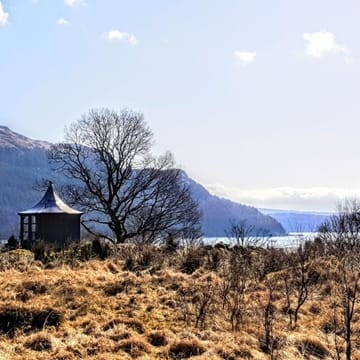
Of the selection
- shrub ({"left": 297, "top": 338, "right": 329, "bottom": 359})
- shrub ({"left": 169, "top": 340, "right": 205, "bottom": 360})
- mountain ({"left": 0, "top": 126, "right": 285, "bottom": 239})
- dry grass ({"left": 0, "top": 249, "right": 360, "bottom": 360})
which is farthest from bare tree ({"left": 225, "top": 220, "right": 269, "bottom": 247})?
mountain ({"left": 0, "top": 126, "right": 285, "bottom": 239})

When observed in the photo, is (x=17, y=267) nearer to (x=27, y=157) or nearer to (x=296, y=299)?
(x=296, y=299)

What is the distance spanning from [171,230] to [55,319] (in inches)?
859

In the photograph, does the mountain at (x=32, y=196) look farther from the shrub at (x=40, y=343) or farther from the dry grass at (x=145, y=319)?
the shrub at (x=40, y=343)

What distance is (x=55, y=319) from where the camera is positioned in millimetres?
8305

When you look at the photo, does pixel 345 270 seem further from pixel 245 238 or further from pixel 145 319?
pixel 245 238

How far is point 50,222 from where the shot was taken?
25.2 metres

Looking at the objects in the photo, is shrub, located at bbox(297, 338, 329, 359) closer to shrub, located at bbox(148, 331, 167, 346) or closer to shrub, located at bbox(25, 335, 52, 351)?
shrub, located at bbox(148, 331, 167, 346)

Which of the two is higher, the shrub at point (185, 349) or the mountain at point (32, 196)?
the mountain at point (32, 196)

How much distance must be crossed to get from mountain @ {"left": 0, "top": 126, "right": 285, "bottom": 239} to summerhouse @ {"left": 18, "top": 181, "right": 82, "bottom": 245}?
660cm

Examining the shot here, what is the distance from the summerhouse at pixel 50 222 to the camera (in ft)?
82.2

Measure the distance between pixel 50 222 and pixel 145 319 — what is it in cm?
1767

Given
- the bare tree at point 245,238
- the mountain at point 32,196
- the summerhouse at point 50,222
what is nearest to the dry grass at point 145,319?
the bare tree at point 245,238

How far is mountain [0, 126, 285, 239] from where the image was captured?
68706mm

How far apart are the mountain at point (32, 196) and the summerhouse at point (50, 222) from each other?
6605mm
